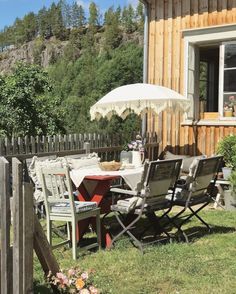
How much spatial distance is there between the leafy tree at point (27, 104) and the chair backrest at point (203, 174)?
26.6 feet

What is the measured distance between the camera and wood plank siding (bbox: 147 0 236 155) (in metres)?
8.95

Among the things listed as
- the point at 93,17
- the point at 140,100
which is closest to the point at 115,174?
the point at 140,100

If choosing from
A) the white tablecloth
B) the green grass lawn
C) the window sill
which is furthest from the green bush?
the white tablecloth

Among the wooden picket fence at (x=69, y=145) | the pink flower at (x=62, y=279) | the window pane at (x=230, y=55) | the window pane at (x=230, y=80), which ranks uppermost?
the window pane at (x=230, y=55)

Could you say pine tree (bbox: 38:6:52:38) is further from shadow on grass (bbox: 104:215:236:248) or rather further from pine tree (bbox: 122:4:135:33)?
shadow on grass (bbox: 104:215:236:248)

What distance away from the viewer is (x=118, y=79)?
1115 inches

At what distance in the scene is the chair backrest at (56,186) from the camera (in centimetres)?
492

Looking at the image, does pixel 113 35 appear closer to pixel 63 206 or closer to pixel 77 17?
pixel 77 17

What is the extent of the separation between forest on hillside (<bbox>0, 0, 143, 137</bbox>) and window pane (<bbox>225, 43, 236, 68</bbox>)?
11.4 ft

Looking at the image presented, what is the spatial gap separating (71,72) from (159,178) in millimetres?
32754

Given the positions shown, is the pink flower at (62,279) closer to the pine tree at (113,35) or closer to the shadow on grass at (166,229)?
the shadow on grass at (166,229)

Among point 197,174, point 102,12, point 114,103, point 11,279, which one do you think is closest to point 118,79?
point 114,103

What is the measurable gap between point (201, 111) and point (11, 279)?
7.19 meters

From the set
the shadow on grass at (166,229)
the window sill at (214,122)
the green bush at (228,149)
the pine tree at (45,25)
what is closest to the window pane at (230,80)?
the window sill at (214,122)
